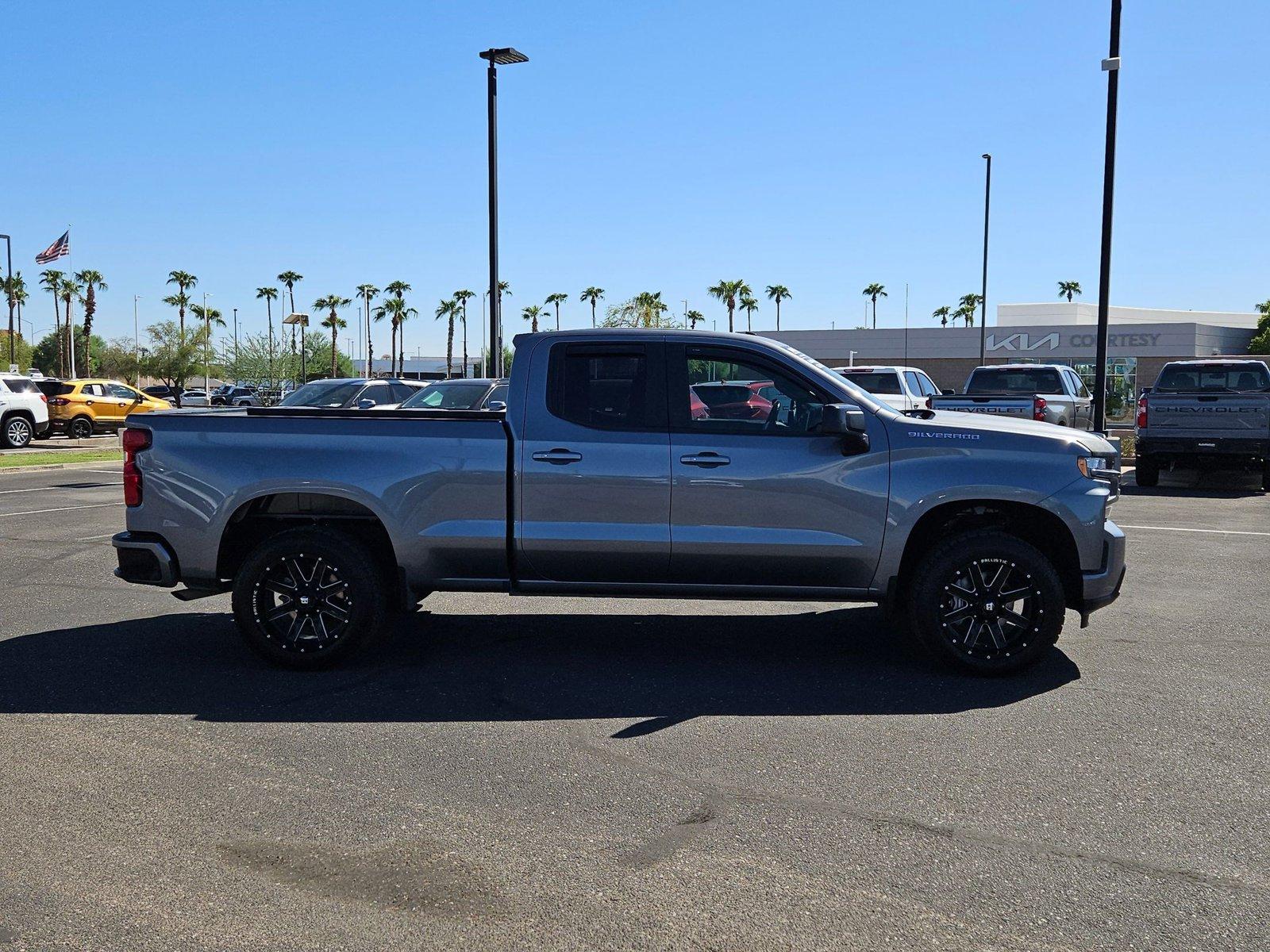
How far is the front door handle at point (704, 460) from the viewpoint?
257 inches

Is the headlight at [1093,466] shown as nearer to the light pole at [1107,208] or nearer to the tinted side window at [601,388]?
the tinted side window at [601,388]

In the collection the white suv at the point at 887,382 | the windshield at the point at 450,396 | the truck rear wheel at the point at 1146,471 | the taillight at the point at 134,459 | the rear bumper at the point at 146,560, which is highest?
the white suv at the point at 887,382

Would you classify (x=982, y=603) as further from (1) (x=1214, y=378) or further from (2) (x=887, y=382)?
(1) (x=1214, y=378)

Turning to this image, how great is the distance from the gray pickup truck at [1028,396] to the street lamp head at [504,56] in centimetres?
968

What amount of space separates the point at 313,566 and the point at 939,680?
3.63 m

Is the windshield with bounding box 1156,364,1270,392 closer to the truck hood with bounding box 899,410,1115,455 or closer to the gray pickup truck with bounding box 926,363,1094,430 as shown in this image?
the gray pickup truck with bounding box 926,363,1094,430

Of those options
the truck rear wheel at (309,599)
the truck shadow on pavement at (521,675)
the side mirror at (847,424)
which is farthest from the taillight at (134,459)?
the side mirror at (847,424)

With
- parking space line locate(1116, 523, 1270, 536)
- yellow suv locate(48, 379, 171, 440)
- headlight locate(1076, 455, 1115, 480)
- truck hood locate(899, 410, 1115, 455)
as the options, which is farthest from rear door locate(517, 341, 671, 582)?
yellow suv locate(48, 379, 171, 440)

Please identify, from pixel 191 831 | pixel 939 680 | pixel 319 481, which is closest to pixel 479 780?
pixel 191 831

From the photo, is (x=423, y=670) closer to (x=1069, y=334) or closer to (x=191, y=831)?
(x=191, y=831)

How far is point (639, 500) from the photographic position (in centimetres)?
656

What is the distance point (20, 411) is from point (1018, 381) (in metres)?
23.6

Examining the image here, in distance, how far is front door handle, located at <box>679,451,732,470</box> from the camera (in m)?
6.52

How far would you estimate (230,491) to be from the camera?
6.68 meters
